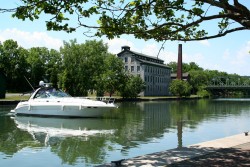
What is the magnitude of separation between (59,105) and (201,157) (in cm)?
2360

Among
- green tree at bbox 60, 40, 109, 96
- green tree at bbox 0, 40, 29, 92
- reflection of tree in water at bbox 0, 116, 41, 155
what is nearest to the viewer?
reflection of tree in water at bbox 0, 116, 41, 155

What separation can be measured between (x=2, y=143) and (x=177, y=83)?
91.9 m

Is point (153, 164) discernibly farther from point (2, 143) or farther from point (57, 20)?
point (2, 143)

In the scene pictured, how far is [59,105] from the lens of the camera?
32500 mm

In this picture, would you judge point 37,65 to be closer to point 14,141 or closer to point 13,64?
point 13,64

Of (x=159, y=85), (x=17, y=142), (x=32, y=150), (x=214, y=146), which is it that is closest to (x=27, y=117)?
(x=17, y=142)

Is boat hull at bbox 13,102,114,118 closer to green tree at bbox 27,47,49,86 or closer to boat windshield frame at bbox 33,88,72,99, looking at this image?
boat windshield frame at bbox 33,88,72,99

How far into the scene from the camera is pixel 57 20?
380 inches

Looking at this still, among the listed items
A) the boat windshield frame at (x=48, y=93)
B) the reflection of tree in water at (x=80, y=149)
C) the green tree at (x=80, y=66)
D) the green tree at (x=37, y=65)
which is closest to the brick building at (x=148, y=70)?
Result: the green tree at (x=37, y=65)

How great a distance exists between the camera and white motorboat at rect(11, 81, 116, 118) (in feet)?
105

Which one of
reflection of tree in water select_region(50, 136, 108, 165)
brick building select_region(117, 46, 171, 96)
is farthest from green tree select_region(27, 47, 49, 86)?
reflection of tree in water select_region(50, 136, 108, 165)

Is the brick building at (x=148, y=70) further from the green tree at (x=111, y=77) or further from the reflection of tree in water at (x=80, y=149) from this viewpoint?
the reflection of tree in water at (x=80, y=149)

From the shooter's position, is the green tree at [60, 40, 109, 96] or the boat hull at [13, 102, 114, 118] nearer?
the boat hull at [13, 102, 114, 118]

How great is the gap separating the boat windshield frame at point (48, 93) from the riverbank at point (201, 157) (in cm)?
2250
